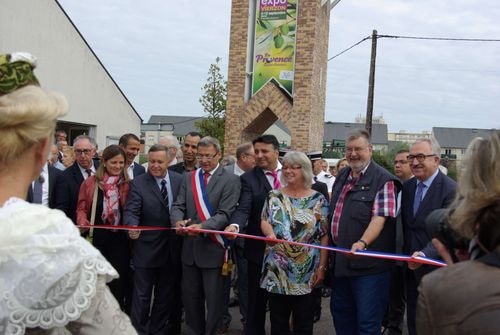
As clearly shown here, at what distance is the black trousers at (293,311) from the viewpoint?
4.93 meters

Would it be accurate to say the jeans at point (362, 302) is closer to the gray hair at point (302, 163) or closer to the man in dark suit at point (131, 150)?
the gray hair at point (302, 163)

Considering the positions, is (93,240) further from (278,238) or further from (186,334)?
(278,238)

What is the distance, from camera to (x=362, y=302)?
4695 mm

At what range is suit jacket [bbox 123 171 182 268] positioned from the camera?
18.0 ft

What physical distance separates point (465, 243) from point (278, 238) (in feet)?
10.3

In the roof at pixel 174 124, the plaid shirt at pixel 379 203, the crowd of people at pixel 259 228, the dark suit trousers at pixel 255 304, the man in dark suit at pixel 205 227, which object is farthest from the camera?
the roof at pixel 174 124

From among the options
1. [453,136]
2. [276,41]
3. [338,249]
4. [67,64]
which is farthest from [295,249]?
[453,136]

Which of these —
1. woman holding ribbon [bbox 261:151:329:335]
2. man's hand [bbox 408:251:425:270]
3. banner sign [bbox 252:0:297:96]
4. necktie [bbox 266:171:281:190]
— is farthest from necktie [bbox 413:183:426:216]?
banner sign [bbox 252:0:297:96]

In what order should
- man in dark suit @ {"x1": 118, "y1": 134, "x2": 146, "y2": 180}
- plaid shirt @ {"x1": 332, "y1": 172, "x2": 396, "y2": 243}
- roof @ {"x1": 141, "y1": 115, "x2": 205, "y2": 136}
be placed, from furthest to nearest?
1. roof @ {"x1": 141, "y1": 115, "x2": 205, "y2": 136}
2. man in dark suit @ {"x1": 118, "y1": 134, "x2": 146, "y2": 180}
3. plaid shirt @ {"x1": 332, "y1": 172, "x2": 396, "y2": 243}

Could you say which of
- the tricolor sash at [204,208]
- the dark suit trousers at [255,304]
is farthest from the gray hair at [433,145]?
the tricolor sash at [204,208]

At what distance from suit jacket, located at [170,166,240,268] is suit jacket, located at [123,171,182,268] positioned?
23 cm

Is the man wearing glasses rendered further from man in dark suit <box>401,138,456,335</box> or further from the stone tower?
the stone tower

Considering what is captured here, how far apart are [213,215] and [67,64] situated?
1951 centimetres

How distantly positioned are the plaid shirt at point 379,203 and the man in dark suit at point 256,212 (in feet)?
3.01
